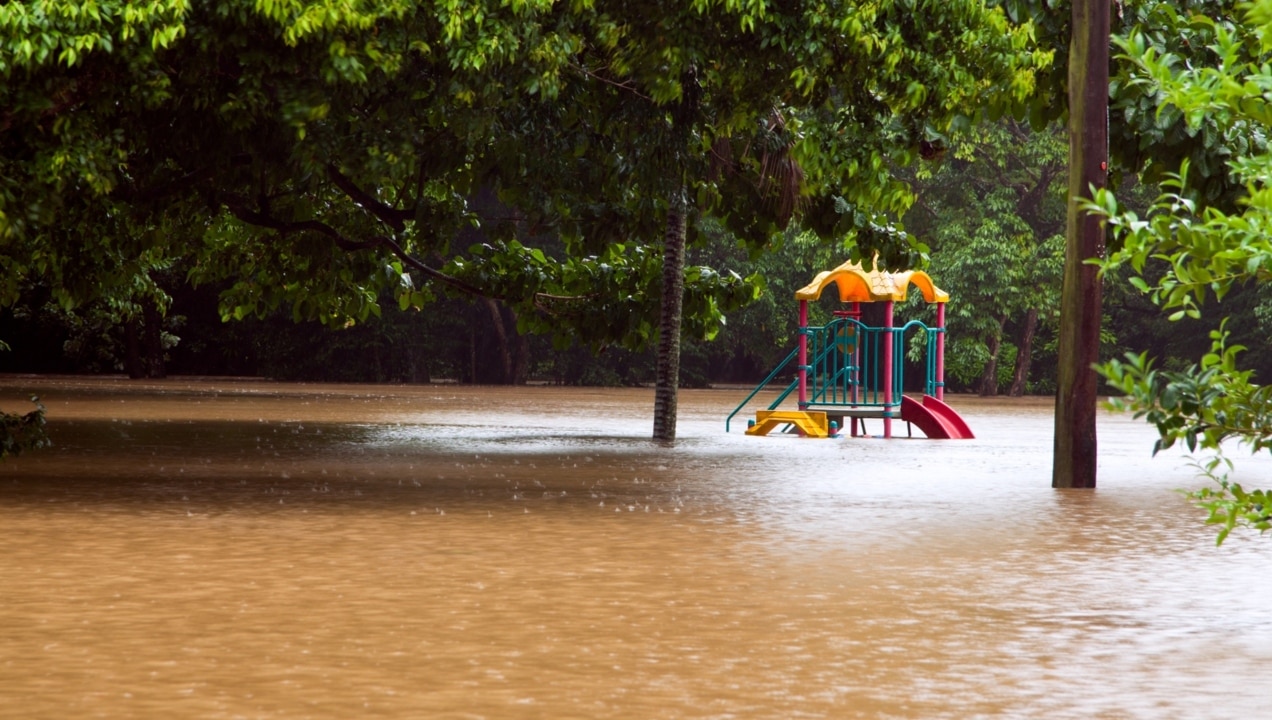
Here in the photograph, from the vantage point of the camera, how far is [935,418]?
25.4 m

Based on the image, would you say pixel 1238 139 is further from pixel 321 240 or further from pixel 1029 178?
pixel 1029 178

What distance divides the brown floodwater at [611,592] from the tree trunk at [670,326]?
4.48 m

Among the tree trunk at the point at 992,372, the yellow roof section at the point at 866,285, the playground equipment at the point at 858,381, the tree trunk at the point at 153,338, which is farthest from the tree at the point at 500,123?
the tree trunk at the point at 992,372

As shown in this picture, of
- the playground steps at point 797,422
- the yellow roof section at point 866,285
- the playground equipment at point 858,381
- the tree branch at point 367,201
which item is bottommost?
the playground steps at point 797,422

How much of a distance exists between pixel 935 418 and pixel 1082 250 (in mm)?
9831

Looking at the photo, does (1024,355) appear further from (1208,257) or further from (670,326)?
(1208,257)

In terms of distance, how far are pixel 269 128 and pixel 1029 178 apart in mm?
34118

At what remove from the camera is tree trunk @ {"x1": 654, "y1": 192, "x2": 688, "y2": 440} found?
22438 millimetres

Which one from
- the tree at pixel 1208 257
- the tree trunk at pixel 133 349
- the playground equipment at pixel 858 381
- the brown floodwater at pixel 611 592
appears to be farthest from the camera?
the tree trunk at pixel 133 349

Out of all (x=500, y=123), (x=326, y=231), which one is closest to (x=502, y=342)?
(x=326, y=231)

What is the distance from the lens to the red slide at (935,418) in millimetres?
25203

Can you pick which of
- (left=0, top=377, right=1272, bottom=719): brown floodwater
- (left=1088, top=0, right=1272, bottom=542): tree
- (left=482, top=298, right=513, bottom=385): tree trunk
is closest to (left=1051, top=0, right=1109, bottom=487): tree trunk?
(left=0, top=377, right=1272, bottom=719): brown floodwater

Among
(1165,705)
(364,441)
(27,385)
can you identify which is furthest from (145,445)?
(27,385)

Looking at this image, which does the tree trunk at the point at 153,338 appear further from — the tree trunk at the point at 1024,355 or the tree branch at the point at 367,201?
the tree branch at the point at 367,201
